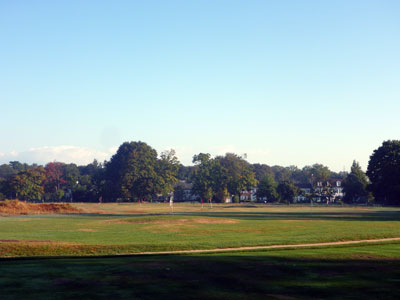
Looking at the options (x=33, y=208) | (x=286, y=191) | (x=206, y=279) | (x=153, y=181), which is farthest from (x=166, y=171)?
(x=206, y=279)

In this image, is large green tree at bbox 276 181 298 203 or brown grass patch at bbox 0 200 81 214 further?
large green tree at bbox 276 181 298 203

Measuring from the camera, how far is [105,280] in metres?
14.0

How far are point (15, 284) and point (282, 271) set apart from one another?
9.06 meters

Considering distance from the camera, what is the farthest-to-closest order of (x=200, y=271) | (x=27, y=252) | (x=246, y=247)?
(x=246, y=247) → (x=27, y=252) → (x=200, y=271)

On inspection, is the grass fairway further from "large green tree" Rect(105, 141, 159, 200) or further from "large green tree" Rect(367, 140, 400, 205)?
"large green tree" Rect(105, 141, 159, 200)

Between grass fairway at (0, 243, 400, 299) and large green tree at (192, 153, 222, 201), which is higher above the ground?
large green tree at (192, 153, 222, 201)

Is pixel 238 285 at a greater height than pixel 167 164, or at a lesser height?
lesser

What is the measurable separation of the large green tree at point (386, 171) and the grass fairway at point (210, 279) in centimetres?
8169

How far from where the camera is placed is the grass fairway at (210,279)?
39.6 ft

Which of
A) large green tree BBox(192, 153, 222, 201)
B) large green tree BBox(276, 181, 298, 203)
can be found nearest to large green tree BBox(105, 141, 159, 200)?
large green tree BBox(192, 153, 222, 201)

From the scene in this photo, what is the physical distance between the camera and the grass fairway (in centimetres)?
1208

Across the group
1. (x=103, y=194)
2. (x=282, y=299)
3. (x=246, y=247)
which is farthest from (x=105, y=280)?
(x=103, y=194)

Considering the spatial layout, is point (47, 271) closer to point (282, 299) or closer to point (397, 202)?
point (282, 299)

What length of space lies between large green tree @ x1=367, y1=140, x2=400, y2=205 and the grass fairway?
81.7 m
